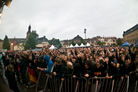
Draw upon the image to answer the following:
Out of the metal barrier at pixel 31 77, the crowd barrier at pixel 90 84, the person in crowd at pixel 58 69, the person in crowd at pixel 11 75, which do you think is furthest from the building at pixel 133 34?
the person in crowd at pixel 11 75

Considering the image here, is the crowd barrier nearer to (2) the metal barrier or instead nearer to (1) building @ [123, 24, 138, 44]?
(2) the metal barrier

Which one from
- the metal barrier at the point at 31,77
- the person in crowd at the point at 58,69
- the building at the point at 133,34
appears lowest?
the metal barrier at the point at 31,77

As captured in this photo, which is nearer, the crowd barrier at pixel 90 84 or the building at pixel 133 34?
the crowd barrier at pixel 90 84

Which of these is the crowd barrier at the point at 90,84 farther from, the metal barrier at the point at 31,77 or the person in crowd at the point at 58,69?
the metal barrier at the point at 31,77

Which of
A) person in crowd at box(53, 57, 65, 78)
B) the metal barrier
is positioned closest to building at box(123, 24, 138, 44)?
the metal barrier

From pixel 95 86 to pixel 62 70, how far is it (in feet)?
4.62

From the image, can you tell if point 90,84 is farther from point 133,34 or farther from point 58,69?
point 133,34

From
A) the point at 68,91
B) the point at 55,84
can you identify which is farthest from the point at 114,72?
the point at 55,84

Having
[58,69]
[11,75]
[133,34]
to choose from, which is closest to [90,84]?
[58,69]

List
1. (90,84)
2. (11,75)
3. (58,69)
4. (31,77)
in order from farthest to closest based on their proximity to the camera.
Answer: (31,77), (11,75), (58,69), (90,84)

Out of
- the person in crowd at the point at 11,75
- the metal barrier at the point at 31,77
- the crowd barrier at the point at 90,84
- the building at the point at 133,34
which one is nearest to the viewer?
the crowd barrier at the point at 90,84

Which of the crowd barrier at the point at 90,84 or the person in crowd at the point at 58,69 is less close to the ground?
the person in crowd at the point at 58,69

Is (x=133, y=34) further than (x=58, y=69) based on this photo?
Yes

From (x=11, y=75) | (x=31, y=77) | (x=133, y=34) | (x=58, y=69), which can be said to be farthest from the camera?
(x=133, y=34)
